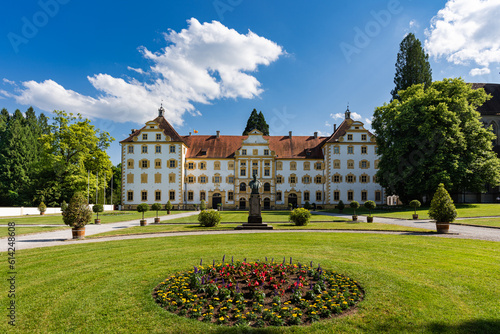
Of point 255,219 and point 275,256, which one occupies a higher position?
point 275,256

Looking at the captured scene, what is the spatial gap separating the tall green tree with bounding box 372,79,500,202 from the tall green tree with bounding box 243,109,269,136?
28246mm

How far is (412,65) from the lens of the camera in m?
46.8

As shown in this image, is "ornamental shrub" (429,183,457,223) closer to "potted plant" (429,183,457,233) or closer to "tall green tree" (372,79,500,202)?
"potted plant" (429,183,457,233)

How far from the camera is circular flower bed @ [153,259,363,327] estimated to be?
4.72m

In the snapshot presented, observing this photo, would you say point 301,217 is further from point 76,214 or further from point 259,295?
point 259,295

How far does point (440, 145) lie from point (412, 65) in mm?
21719

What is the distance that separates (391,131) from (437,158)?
7.86 metres

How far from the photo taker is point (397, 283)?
615 cm

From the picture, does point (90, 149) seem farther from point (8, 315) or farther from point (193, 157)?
point (8, 315)

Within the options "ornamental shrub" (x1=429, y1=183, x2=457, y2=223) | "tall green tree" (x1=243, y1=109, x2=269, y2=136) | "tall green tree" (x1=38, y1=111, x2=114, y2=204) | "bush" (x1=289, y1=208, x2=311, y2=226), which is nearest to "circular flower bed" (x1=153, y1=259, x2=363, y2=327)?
"ornamental shrub" (x1=429, y1=183, x2=457, y2=223)

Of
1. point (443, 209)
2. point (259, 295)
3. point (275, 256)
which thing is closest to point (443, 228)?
point (443, 209)

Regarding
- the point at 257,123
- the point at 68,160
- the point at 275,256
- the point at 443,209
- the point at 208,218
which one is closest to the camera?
the point at 275,256

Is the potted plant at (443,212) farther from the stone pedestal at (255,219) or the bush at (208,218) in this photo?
the bush at (208,218)

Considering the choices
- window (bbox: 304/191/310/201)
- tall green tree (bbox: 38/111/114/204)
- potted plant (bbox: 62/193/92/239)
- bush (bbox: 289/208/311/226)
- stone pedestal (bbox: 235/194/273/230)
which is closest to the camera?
potted plant (bbox: 62/193/92/239)
